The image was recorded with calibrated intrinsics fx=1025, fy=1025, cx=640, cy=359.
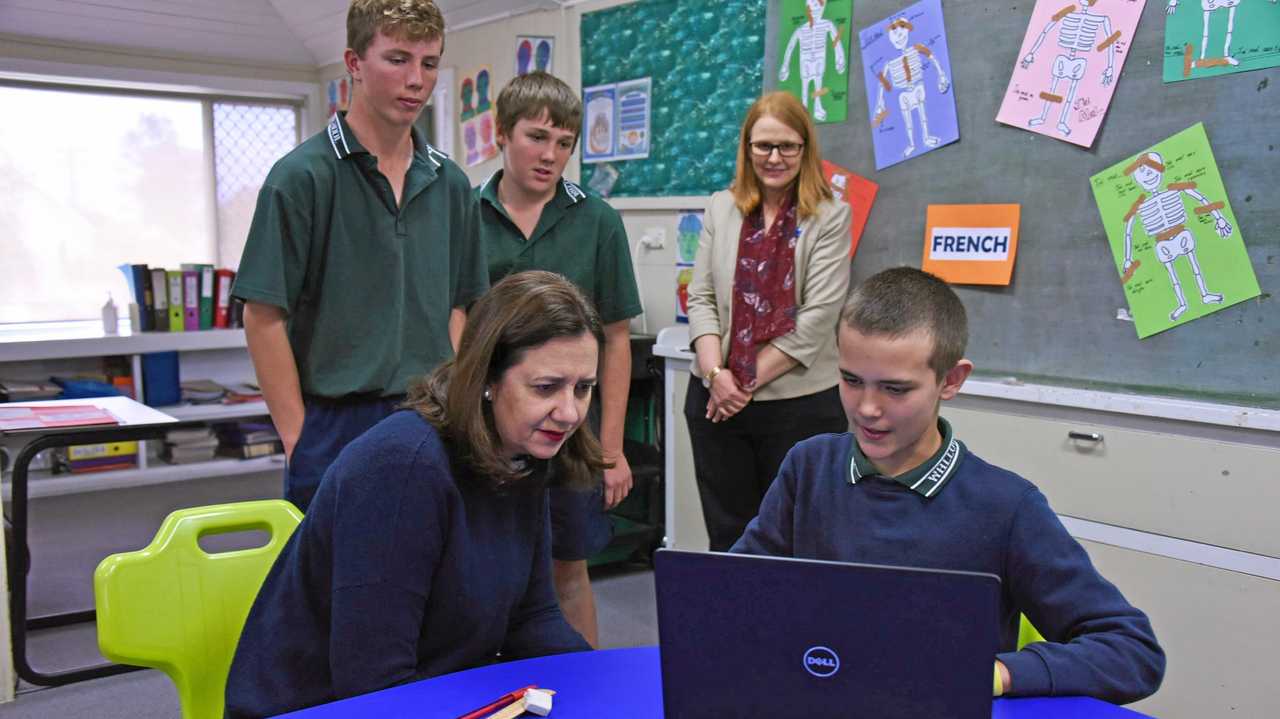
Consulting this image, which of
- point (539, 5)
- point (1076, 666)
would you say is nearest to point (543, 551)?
point (1076, 666)

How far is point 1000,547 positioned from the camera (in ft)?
4.06

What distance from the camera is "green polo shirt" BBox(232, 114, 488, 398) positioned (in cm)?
174

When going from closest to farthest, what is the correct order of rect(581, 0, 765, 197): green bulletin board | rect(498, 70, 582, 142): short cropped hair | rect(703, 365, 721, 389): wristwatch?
1. rect(498, 70, 582, 142): short cropped hair
2. rect(703, 365, 721, 389): wristwatch
3. rect(581, 0, 765, 197): green bulletin board

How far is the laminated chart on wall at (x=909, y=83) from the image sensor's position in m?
2.70

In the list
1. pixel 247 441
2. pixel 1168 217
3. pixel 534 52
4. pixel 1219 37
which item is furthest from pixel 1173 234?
pixel 247 441

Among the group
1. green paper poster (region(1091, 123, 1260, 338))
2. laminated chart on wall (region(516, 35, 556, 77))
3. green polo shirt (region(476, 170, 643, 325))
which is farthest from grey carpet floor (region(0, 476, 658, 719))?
laminated chart on wall (region(516, 35, 556, 77))

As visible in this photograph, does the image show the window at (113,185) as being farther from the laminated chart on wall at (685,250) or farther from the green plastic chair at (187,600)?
the green plastic chair at (187,600)

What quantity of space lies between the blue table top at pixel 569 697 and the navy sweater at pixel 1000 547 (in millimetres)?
33

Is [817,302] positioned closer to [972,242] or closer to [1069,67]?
[972,242]

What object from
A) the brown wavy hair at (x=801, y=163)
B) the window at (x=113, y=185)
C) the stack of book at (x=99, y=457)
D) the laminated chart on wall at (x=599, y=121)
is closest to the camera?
the brown wavy hair at (x=801, y=163)

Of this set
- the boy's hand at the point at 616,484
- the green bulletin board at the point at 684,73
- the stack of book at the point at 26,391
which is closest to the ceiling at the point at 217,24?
the green bulletin board at the point at 684,73

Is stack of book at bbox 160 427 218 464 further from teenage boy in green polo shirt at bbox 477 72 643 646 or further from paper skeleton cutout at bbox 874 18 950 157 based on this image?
paper skeleton cutout at bbox 874 18 950 157

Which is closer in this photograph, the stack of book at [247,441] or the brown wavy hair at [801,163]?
the brown wavy hair at [801,163]

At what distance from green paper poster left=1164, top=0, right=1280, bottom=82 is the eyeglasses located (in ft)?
2.68
